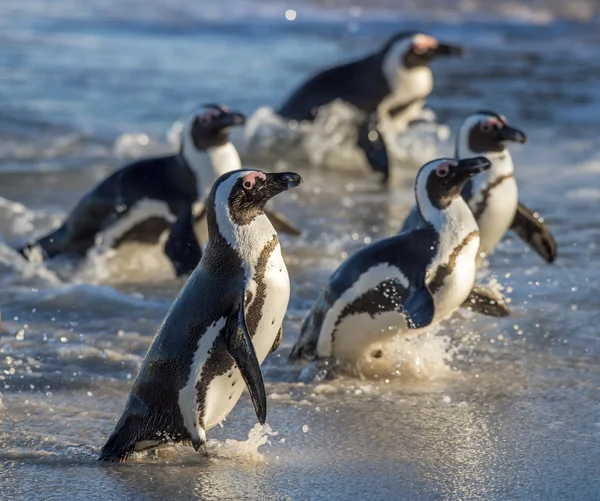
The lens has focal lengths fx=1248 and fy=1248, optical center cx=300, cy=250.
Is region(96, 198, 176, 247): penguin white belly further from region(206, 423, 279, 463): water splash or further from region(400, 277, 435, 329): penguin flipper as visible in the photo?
region(206, 423, 279, 463): water splash

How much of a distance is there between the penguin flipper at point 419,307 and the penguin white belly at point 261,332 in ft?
2.50

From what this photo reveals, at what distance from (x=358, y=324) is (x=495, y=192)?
51.8 inches

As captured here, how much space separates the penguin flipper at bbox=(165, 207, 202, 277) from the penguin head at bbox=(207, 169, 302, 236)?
2130mm

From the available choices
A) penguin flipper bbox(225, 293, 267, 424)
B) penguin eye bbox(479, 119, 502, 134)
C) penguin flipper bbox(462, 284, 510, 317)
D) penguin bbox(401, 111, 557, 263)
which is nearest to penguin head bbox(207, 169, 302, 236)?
penguin flipper bbox(225, 293, 267, 424)

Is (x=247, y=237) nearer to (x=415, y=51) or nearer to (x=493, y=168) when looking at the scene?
(x=493, y=168)

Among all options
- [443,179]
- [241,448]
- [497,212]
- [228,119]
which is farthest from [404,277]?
[228,119]

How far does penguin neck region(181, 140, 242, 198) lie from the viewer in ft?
20.6

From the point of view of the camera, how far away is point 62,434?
388 centimetres

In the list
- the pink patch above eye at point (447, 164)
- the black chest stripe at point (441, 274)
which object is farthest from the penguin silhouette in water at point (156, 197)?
the black chest stripe at point (441, 274)

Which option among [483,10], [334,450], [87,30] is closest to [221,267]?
[334,450]

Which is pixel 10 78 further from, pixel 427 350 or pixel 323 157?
pixel 427 350

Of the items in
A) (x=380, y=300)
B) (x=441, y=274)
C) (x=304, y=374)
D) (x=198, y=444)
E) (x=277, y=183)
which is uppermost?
(x=277, y=183)

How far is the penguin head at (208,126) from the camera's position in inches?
246

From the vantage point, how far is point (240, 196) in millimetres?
3717
